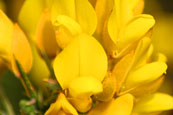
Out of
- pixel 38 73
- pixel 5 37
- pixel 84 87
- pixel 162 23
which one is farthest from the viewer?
pixel 162 23

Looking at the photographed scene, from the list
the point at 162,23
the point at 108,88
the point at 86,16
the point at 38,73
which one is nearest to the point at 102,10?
the point at 86,16

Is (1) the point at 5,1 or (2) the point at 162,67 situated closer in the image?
(2) the point at 162,67

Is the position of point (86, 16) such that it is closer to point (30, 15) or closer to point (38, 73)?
point (30, 15)

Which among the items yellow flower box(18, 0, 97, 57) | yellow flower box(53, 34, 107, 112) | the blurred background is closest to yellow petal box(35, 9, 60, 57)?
yellow flower box(18, 0, 97, 57)

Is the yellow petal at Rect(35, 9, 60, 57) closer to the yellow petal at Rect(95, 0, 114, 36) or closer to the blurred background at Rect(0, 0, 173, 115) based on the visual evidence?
the yellow petal at Rect(95, 0, 114, 36)

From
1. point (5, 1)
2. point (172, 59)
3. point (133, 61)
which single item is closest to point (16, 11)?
point (5, 1)

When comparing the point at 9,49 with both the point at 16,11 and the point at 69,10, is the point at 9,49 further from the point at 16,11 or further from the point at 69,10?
the point at 16,11

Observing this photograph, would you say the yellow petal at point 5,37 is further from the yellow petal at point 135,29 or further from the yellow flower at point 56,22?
the yellow petal at point 135,29
